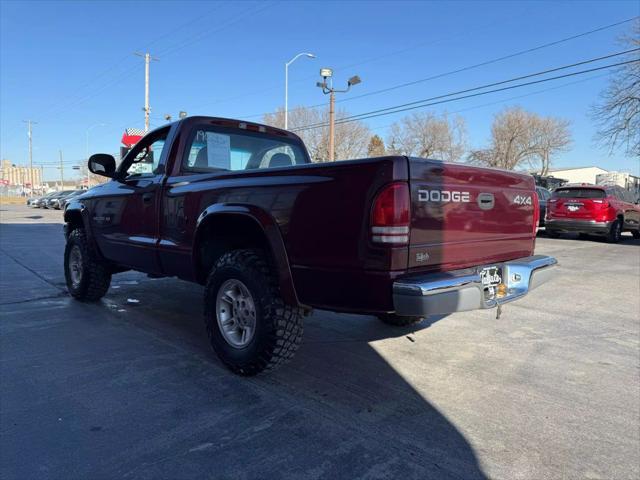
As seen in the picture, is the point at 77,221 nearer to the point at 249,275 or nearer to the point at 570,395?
the point at 249,275

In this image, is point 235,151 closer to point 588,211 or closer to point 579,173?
point 588,211

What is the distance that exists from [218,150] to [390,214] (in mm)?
2386

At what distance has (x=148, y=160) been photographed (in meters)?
4.91

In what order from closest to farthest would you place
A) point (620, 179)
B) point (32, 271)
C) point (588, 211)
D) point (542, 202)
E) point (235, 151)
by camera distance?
A: 1. point (235, 151)
2. point (32, 271)
3. point (588, 211)
4. point (542, 202)
5. point (620, 179)

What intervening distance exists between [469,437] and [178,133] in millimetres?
3440

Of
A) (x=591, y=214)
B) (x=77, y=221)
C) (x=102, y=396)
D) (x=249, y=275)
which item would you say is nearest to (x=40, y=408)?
(x=102, y=396)

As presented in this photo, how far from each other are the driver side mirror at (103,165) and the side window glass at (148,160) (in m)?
0.22

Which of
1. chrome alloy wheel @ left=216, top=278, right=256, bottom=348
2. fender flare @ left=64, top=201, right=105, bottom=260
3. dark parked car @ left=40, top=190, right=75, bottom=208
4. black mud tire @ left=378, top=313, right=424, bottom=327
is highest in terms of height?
dark parked car @ left=40, top=190, right=75, bottom=208

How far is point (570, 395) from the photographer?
11.2 ft

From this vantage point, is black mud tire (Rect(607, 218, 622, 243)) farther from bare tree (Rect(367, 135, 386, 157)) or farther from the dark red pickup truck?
bare tree (Rect(367, 135, 386, 157))

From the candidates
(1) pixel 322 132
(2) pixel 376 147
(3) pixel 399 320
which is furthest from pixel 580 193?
(2) pixel 376 147

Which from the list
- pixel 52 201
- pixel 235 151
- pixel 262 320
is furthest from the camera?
pixel 52 201

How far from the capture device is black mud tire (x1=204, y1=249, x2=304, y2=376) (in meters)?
3.25

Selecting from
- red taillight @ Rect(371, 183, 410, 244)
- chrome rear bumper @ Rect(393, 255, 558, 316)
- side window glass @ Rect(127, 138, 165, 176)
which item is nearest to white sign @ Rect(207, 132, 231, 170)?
side window glass @ Rect(127, 138, 165, 176)
